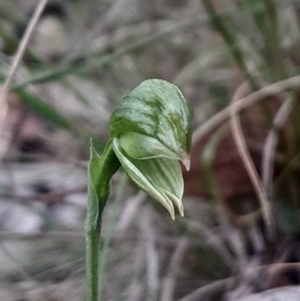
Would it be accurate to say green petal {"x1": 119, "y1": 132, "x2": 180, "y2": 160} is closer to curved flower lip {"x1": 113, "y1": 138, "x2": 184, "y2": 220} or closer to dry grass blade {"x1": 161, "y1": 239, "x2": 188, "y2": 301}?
curved flower lip {"x1": 113, "y1": 138, "x2": 184, "y2": 220}

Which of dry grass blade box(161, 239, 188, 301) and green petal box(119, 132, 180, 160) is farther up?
green petal box(119, 132, 180, 160)

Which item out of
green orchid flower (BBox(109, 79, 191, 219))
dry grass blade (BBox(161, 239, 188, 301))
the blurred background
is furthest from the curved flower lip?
dry grass blade (BBox(161, 239, 188, 301))

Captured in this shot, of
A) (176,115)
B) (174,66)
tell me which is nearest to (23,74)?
(174,66)

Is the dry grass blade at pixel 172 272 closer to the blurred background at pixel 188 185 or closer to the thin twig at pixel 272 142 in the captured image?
the blurred background at pixel 188 185

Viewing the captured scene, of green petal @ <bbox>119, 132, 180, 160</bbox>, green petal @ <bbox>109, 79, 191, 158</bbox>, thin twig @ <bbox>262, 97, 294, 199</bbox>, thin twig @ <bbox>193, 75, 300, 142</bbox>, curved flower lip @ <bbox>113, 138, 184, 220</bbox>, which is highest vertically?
thin twig @ <bbox>193, 75, 300, 142</bbox>

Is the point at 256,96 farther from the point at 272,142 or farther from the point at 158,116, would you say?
the point at 158,116

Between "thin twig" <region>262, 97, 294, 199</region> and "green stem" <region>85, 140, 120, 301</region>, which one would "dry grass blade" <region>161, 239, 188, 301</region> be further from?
"green stem" <region>85, 140, 120, 301</region>

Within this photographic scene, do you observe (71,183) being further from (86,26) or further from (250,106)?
(86,26)

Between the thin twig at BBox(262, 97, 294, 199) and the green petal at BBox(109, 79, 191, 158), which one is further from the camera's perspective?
the thin twig at BBox(262, 97, 294, 199)

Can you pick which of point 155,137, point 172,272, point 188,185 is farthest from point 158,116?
point 188,185
